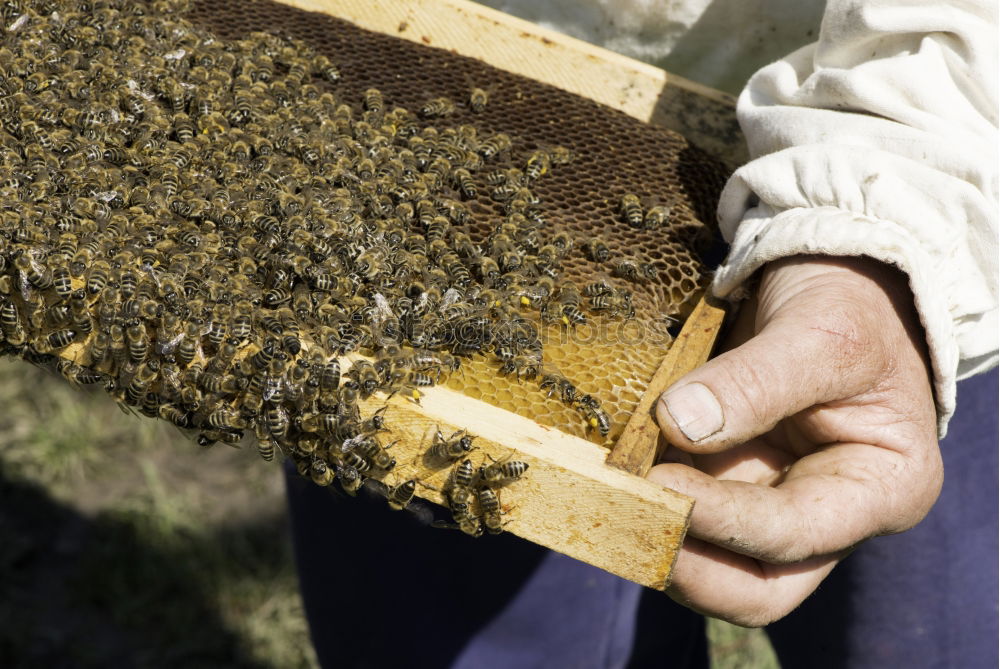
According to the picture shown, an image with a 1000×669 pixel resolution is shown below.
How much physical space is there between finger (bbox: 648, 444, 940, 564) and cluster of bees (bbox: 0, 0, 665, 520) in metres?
0.40

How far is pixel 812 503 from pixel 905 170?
1.13 m

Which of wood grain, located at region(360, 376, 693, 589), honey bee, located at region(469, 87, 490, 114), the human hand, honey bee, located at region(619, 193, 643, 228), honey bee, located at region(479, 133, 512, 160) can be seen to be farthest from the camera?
honey bee, located at region(469, 87, 490, 114)

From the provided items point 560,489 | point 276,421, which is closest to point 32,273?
point 276,421

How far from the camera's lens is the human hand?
2.67m

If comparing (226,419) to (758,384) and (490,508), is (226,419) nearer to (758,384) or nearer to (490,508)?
(490,508)

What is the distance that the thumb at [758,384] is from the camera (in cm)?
263

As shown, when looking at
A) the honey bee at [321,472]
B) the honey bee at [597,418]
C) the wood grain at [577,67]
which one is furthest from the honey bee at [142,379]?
the wood grain at [577,67]

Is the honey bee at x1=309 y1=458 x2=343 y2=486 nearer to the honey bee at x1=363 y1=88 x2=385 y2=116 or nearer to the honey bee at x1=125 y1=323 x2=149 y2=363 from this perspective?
the honey bee at x1=125 y1=323 x2=149 y2=363

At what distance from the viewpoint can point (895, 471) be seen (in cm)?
300

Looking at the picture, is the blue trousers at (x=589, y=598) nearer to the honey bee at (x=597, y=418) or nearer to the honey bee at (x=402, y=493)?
the honey bee at (x=402, y=493)

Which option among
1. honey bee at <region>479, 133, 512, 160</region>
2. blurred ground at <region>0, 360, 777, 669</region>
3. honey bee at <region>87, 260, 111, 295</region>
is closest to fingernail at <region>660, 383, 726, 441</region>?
honey bee at <region>479, 133, 512, 160</region>

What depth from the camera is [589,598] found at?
527 cm

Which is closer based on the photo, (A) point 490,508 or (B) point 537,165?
(A) point 490,508

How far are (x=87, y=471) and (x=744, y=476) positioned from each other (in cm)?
575
